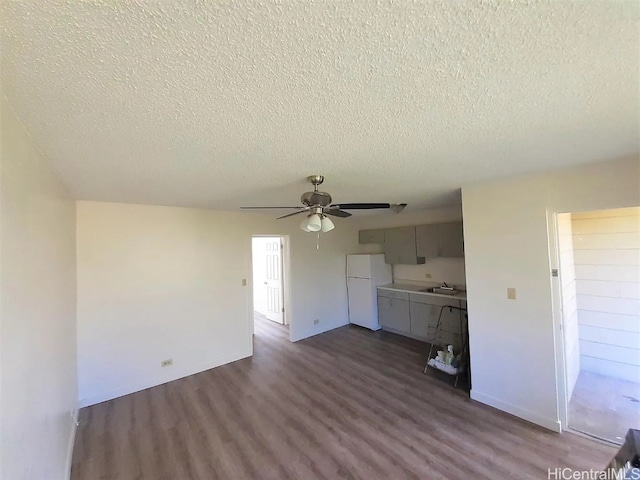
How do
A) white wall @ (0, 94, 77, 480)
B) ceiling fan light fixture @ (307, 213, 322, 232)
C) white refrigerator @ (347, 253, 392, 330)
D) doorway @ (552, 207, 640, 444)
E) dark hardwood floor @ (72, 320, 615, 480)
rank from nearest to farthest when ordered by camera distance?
white wall @ (0, 94, 77, 480)
dark hardwood floor @ (72, 320, 615, 480)
ceiling fan light fixture @ (307, 213, 322, 232)
doorway @ (552, 207, 640, 444)
white refrigerator @ (347, 253, 392, 330)

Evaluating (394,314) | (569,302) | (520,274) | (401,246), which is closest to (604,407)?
(569,302)

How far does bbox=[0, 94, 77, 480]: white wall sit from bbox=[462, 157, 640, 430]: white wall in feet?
10.9

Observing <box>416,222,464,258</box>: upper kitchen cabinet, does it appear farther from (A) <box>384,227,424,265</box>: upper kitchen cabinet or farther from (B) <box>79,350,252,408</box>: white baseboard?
(B) <box>79,350,252,408</box>: white baseboard

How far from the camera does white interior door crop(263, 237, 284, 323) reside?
6.00 metres

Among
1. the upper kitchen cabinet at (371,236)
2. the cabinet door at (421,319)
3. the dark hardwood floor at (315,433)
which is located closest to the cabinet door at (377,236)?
the upper kitchen cabinet at (371,236)

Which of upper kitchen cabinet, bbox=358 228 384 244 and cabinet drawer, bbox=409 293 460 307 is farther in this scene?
upper kitchen cabinet, bbox=358 228 384 244

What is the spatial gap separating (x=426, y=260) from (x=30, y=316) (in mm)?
5006

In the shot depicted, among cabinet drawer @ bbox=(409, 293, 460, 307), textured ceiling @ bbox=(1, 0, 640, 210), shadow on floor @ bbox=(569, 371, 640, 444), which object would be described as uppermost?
textured ceiling @ bbox=(1, 0, 640, 210)

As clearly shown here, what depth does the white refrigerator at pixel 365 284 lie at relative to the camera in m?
5.21

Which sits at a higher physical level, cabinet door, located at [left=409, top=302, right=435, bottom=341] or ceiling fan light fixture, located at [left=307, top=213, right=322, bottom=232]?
ceiling fan light fixture, located at [left=307, top=213, right=322, bottom=232]

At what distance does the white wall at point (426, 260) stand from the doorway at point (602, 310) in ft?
4.77

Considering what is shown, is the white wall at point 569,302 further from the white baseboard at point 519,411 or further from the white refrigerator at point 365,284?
the white refrigerator at point 365,284

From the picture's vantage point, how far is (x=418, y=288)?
4863 mm

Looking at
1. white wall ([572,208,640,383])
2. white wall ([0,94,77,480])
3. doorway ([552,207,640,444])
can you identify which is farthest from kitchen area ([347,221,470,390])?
white wall ([0,94,77,480])
